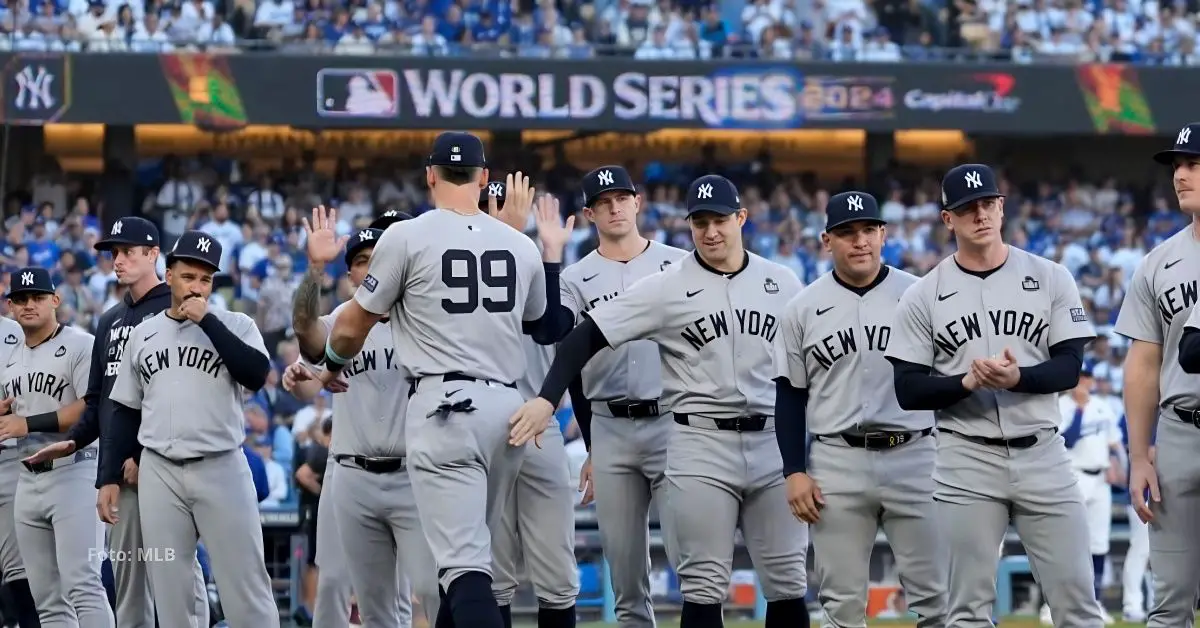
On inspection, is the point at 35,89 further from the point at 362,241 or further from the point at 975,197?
the point at 975,197

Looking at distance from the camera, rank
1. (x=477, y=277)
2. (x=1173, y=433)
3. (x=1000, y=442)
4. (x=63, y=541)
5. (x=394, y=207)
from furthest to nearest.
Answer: (x=394, y=207)
(x=63, y=541)
(x=1173, y=433)
(x=1000, y=442)
(x=477, y=277)

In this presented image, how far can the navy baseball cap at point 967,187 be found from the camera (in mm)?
6461

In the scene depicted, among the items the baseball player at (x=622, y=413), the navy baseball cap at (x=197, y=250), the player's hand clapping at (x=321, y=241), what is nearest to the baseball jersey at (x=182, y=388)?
the navy baseball cap at (x=197, y=250)

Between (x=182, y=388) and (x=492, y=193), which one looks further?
(x=492, y=193)

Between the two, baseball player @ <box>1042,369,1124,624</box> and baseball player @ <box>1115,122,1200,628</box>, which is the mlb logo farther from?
baseball player @ <box>1115,122,1200,628</box>

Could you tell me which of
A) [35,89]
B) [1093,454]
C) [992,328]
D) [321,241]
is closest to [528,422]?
[321,241]

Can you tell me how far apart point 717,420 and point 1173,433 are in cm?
182

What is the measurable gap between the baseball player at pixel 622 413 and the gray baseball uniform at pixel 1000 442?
1437 mm

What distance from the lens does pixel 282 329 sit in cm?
1719

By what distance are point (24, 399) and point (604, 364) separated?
343 centimetres

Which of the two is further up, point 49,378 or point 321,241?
point 321,241

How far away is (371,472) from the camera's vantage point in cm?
734

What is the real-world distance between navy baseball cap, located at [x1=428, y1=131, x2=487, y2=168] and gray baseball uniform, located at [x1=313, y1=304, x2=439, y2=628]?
4.11 ft

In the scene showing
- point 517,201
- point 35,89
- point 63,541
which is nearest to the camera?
point 517,201
